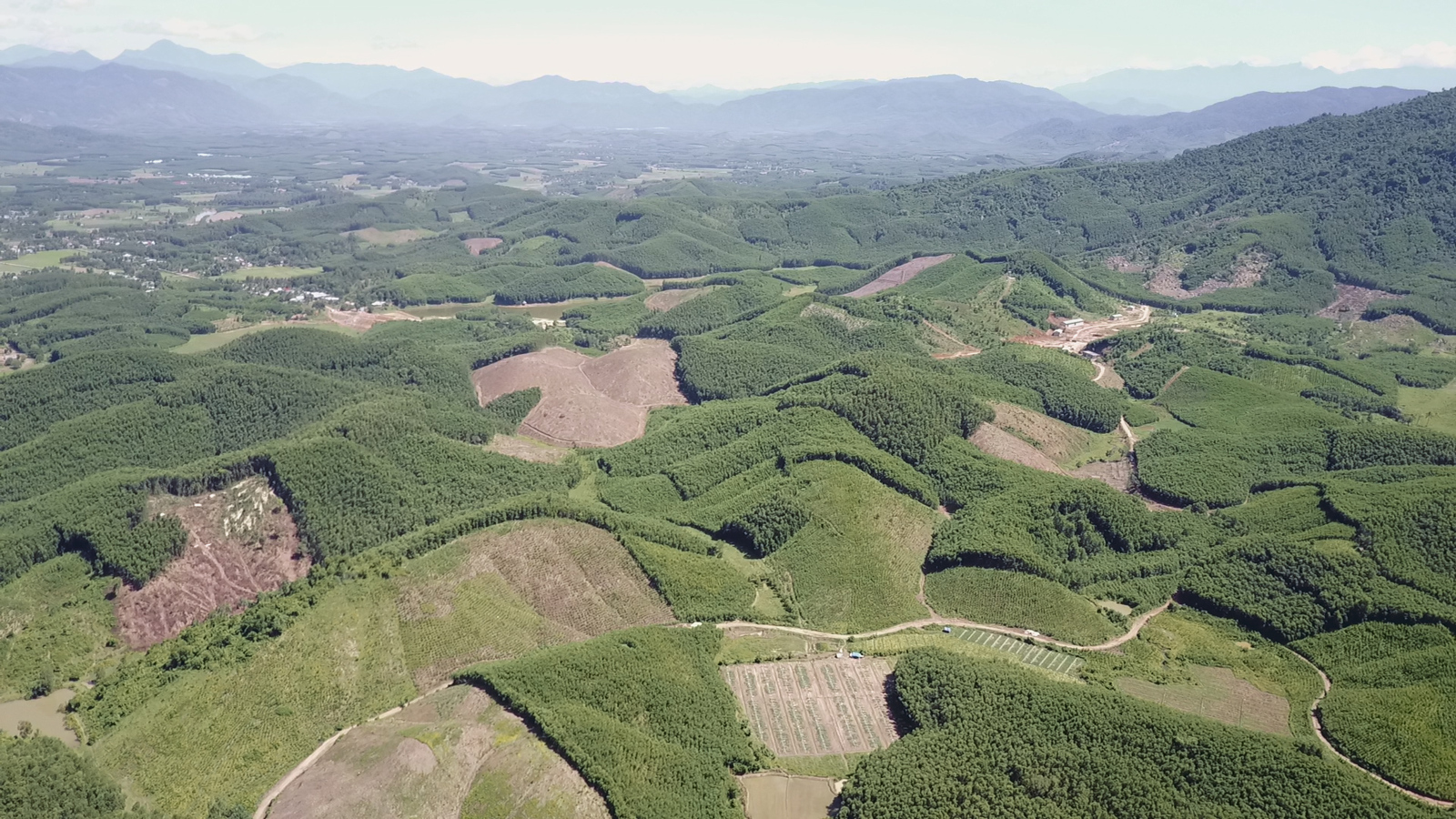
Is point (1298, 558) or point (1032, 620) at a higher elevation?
point (1298, 558)

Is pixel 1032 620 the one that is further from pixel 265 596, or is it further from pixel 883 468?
pixel 265 596

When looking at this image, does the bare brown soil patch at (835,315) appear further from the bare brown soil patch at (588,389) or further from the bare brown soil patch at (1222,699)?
the bare brown soil patch at (1222,699)

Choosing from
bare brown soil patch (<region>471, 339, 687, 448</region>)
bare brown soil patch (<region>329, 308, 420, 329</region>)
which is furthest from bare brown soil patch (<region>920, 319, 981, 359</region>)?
bare brown soil patch (<region>329, 308, 420, 329</region>)

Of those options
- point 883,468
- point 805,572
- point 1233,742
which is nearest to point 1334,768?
point 1233,742

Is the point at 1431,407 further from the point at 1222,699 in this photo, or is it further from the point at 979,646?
the point at 979,646

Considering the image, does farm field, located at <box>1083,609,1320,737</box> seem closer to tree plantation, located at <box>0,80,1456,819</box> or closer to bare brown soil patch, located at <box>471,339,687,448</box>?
tree plantation, located at <box>0,80,1456,819</box>
